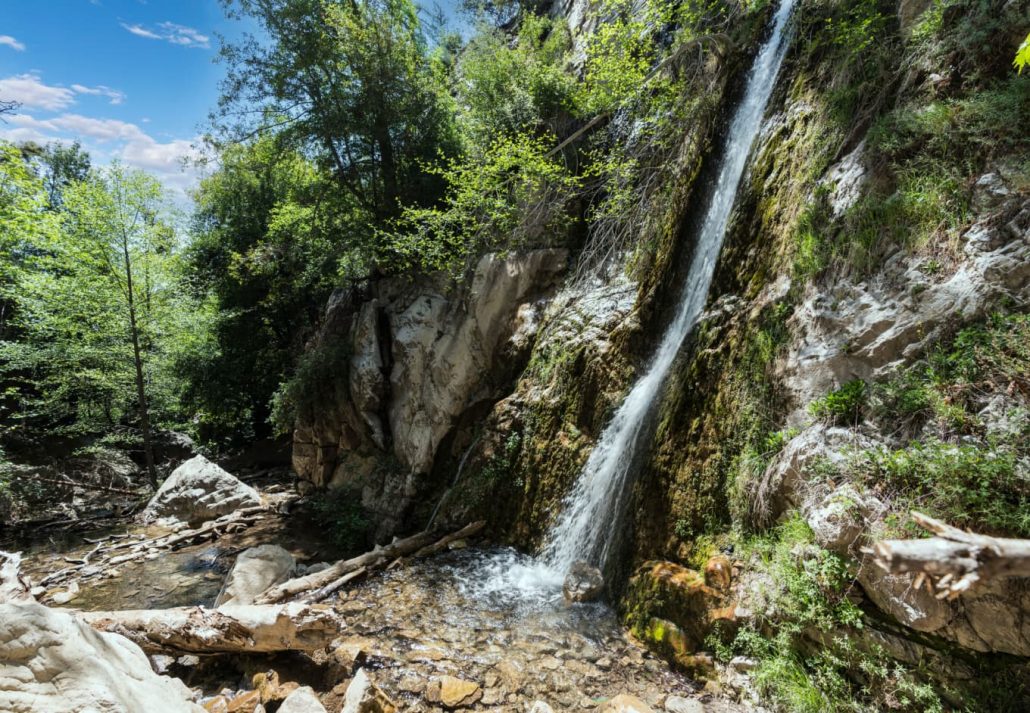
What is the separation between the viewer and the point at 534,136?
10.6m

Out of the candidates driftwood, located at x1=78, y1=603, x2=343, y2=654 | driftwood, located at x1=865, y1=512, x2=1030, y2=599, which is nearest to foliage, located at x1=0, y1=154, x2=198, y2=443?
driftwood, located at x1=78, y1=603, x2=343, y2=654

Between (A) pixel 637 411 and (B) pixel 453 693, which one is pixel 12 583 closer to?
(B) pixel 453 693

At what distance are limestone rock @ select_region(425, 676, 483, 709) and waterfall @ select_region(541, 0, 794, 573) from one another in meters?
2.28

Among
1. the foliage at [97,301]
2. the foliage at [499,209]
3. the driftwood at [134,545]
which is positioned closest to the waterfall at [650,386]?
the foliage at [499,209]

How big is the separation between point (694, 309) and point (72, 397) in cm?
1786

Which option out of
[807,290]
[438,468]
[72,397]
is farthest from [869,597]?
[72,397]

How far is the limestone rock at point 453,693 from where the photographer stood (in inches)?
161

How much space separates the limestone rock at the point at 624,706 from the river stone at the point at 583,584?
1.61 meters

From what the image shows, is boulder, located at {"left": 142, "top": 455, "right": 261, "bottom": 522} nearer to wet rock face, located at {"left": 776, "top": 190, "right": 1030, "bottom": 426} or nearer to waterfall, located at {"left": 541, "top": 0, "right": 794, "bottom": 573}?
waterfall, located at {"left": 541, "top": 0, "right": 794, "bottom": 573}

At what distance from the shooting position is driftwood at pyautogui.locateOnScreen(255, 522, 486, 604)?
621cm

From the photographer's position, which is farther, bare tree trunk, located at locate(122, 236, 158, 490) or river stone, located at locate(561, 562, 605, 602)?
bare tree trunk, located at locate(122, 236, 158, 490)

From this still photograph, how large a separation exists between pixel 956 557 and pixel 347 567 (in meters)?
7.30

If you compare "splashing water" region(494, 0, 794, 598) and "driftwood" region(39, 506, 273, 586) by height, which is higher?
"splashing water" region(494, 0, 794, 598)

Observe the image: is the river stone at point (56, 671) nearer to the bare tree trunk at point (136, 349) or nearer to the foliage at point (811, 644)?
the foliage at point (811, 644)
